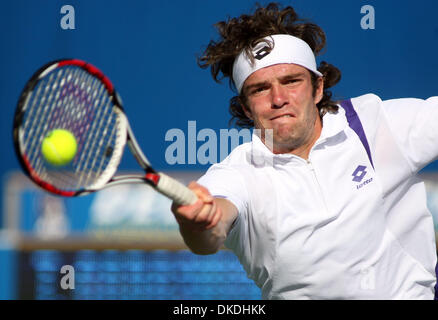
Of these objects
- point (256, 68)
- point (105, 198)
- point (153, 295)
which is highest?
point (256, 68)

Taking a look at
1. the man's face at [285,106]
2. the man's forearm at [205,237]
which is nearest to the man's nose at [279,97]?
the man's face at [285,106]

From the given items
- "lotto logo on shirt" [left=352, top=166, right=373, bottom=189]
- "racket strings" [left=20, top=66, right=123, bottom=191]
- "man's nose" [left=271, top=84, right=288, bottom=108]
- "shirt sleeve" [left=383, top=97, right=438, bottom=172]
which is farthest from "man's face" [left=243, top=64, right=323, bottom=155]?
"racket strings" [left=20, top=66, right=123, bottom=191]

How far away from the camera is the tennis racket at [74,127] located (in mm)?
2355

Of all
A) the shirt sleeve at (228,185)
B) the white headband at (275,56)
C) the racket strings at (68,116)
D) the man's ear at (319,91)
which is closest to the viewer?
the racket strings at (68,116)

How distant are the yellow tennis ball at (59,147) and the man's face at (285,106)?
0.83m

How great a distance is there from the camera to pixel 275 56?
3172 millimetres

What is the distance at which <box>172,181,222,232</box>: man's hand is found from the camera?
7.95 ft

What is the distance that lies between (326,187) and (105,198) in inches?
113

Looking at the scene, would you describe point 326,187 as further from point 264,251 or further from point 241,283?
point 241,283

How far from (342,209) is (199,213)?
711mm

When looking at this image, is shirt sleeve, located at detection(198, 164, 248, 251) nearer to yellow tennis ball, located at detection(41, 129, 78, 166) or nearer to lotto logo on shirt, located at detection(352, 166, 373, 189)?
lotto logo on shirt, located at detection(352, 166, 373, 189)

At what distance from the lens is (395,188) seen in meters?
2.98

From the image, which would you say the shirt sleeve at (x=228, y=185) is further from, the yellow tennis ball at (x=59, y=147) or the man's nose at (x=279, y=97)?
the yellow tennis ball at (x=59, y=147)
